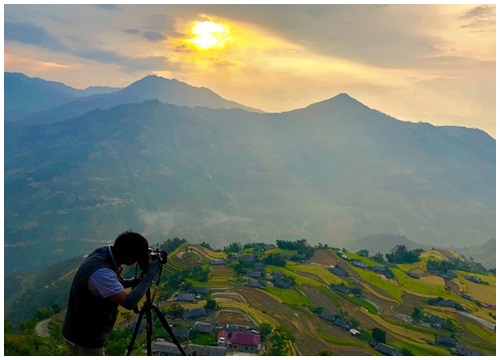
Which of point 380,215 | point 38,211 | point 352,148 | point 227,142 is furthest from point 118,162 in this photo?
point 352,148

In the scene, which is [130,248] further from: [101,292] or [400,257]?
[400,257]

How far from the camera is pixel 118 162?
114 m

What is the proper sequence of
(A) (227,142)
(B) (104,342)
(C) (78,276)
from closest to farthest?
(C) (78,276), (B) (104,342), (A) (227,142)

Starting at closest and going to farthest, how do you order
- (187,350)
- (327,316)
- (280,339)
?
(187,350) < (280,339) < (327,316)

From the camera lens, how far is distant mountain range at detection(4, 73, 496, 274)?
7988 cm

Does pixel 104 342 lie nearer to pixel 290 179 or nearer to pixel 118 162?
pixel 118 162

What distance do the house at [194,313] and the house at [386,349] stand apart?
6259mm

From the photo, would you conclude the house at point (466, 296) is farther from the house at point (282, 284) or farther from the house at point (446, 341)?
the house at point (282, 284)

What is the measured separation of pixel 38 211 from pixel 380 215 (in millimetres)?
75579

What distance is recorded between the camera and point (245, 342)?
13.3 m

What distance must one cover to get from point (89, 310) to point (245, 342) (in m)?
12.2

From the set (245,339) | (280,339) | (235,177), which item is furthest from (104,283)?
(235,177)

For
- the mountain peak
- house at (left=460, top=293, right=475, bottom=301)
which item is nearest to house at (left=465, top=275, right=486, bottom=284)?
house at (left=460, top=293, right=475, bottom=301)

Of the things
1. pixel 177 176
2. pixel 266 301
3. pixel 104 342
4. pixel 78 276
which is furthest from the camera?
pixel 177 176
